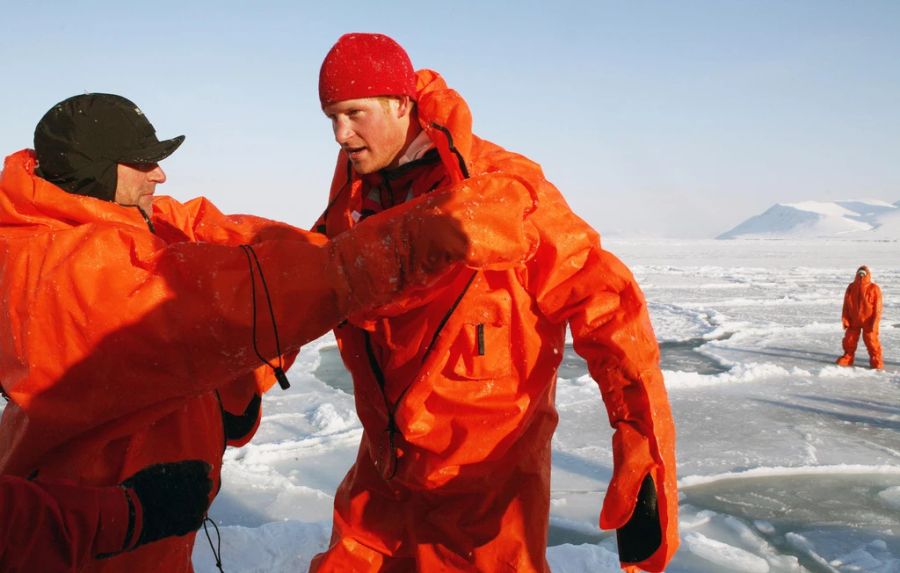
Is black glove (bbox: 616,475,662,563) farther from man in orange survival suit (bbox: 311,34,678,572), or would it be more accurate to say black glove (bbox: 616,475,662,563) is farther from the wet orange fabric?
the wet orange fabric

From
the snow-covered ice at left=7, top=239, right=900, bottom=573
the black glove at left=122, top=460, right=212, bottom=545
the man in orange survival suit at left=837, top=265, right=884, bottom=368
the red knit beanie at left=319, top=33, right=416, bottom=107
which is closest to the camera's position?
the black glove at left=122, top=460, right=212, bottom=545

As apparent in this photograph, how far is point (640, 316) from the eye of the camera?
6.21 feet

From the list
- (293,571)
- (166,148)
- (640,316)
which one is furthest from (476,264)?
(293,571)

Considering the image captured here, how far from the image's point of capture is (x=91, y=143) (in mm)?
1691

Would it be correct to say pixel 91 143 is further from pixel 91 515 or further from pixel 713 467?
pixel 713 467

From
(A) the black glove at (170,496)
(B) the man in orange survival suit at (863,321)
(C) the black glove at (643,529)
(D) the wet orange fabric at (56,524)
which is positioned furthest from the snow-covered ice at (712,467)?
(D) the wet orange fabric at (56,524)

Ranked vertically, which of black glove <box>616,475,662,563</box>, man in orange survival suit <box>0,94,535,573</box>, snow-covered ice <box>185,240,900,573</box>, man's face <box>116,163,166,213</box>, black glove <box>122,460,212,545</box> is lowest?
snow-covered ice <box>185,240,900,573</box>

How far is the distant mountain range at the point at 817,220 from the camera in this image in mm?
119887

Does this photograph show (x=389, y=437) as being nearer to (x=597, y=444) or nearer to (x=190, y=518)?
(x=190, y=518)

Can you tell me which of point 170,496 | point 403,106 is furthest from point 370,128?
point 170,496

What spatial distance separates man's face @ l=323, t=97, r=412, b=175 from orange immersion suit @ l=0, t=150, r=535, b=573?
2.29 ft

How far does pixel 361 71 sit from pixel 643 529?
1.42 metres

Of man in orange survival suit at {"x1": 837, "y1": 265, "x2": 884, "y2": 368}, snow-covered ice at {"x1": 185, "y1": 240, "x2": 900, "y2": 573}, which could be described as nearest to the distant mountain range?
man in orange survival suit at {"x1": 837, "y1": 265, "x2": 884, "y2": 368}

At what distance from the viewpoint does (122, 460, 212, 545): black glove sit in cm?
160
